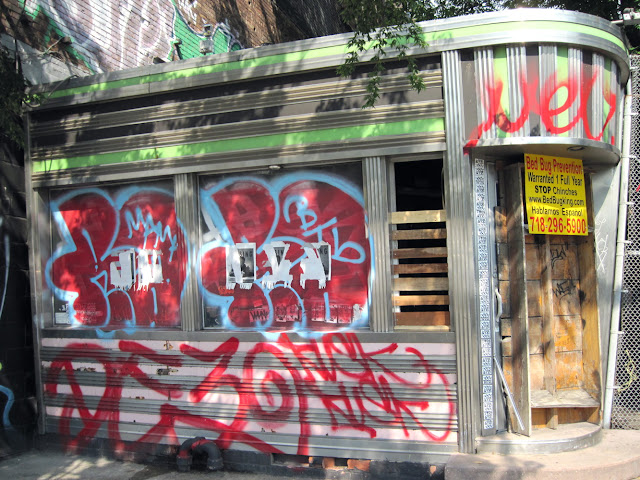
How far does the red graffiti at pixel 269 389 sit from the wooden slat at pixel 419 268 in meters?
0.72

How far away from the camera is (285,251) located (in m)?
6.07

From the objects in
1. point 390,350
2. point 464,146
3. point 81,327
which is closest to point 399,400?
point 390,350

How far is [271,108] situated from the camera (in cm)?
599

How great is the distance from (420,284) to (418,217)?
0.64 metres

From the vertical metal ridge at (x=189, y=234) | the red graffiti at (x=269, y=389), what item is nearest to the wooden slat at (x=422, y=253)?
the red graffiti at (x=269, y=389)

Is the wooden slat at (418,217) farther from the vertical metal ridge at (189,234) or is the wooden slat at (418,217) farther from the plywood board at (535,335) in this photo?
the vertical metal ridge at (189,234)

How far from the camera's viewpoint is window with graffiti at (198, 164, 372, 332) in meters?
5.85

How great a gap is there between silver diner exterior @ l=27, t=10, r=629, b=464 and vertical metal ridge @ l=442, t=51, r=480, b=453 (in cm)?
2

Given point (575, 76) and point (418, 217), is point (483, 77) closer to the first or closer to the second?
point (575, 76)

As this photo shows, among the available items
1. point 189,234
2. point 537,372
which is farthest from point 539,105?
point 189,234

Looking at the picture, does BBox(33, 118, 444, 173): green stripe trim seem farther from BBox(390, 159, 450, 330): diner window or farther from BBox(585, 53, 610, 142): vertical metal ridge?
BBox(585, 53, 610, 142): vertical metal ridge

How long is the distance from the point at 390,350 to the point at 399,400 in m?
0.47

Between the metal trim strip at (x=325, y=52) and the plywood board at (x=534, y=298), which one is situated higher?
the metal trim strip at (x=325, y=52)

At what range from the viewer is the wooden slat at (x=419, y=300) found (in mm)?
5602
